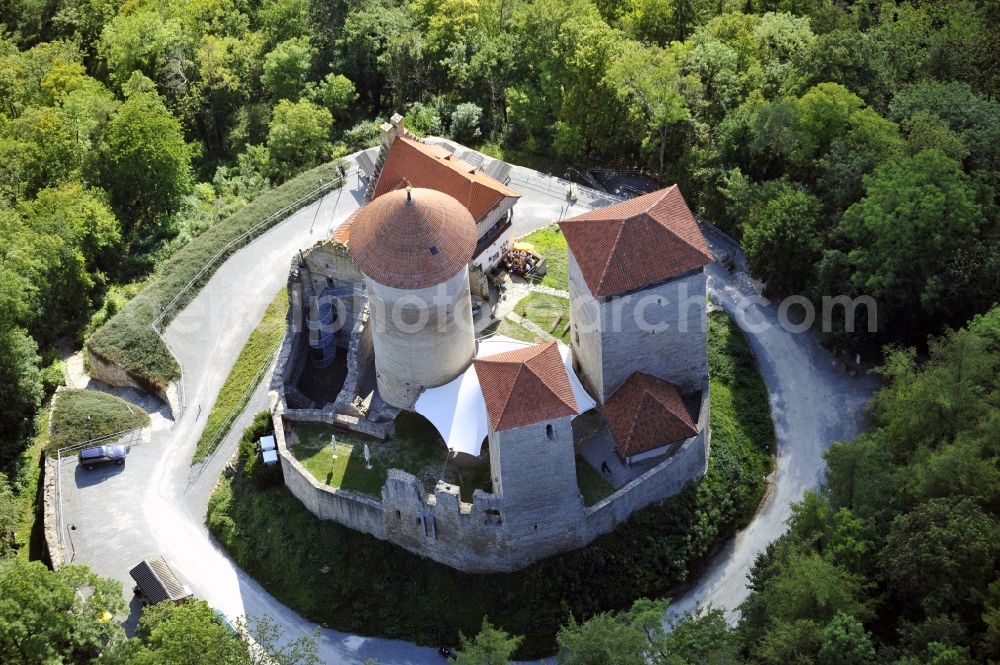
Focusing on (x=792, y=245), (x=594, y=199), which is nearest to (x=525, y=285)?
(x=594, y=199)

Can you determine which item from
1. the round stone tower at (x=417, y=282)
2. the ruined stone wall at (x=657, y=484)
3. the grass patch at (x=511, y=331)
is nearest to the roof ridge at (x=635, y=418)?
the ruined stone wall at (x=657, y=484)

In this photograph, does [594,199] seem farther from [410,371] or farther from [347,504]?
[347,504]

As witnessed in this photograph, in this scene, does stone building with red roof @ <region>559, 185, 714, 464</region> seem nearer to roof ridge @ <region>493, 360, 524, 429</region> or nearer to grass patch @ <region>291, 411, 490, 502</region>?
roof ridge @ <region>493, 360, 524, 429</region>

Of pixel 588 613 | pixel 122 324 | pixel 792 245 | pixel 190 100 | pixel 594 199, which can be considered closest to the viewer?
pixel 588 613

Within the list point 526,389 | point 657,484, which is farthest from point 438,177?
point 657,484

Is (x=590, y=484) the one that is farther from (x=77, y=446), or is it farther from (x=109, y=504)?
(x=77, y=446)
